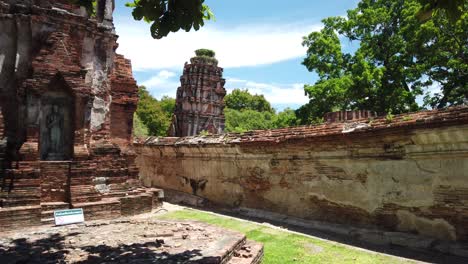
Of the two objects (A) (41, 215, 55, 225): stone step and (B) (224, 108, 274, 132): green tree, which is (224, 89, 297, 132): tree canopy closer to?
(B) (224, 108, 274, 132): green tree

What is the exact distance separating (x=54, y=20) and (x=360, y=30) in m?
18.8

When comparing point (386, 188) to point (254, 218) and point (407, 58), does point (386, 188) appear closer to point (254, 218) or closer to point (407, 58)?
point (254, 218)

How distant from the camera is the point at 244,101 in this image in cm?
6347

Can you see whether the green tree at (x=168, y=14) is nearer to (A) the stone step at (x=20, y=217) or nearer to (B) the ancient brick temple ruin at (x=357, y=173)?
(B) the ancient brick temple ruin at (x=357, y=173)

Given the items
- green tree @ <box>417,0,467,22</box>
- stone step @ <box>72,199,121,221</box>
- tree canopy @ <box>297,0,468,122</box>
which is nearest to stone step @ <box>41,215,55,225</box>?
stone step @ <box>72,199,121,221</box>

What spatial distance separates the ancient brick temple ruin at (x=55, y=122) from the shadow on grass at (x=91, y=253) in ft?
7.99

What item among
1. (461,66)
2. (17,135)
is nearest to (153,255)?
(17,135)

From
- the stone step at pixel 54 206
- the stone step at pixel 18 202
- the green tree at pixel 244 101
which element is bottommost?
the stone step at pixel 54 206

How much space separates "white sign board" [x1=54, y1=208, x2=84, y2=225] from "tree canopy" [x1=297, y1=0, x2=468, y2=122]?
50.2 ft

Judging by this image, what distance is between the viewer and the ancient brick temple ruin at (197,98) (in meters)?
34.1

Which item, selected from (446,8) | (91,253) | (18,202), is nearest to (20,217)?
(18,202)

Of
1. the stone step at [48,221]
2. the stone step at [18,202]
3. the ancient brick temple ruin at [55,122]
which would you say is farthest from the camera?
the ancient brick temple ruin at [55,122]

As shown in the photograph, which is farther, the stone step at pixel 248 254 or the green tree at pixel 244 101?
the green tree at pixel 244 101

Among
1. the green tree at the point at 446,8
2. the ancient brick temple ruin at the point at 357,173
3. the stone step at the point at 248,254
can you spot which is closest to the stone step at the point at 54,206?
the ancient brick temple ruin at the point at 357,173
